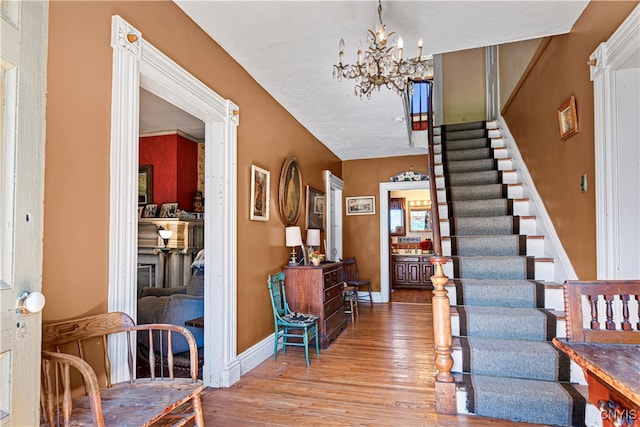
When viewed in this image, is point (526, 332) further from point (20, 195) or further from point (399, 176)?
point (399, 176)

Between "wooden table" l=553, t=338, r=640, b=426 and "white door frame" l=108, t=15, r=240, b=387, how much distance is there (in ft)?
6.59

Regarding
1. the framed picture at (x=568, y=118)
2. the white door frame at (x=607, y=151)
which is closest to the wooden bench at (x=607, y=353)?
the white door frame at (x=607, y=151)

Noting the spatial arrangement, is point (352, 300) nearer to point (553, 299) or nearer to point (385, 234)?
point (385, 234)

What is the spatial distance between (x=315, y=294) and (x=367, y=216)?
3.30 m

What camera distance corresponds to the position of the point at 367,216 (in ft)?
23.1

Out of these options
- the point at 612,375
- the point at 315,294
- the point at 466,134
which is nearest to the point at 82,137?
the point at 612,375

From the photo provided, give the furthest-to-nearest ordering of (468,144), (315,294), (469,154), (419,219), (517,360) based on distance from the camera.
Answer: (419,219)
(468,144)
(469,154)
(315,294)
(517,360)

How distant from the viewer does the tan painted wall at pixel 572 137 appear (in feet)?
8.04

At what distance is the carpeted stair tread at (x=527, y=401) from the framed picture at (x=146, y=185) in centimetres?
464

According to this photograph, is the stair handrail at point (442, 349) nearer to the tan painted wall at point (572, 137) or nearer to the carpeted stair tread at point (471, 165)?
the tan painted wall at point (572, 137)

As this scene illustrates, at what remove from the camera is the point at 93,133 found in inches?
67.8

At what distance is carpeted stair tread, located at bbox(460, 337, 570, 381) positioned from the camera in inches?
95.9

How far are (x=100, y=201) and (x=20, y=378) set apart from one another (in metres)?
1.00

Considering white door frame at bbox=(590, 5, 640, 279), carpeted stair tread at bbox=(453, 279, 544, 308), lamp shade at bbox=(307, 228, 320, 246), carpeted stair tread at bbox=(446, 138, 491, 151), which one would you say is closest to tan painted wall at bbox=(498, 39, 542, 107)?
carpeted stair tread at bbox=(446, 138, 491, 151)
